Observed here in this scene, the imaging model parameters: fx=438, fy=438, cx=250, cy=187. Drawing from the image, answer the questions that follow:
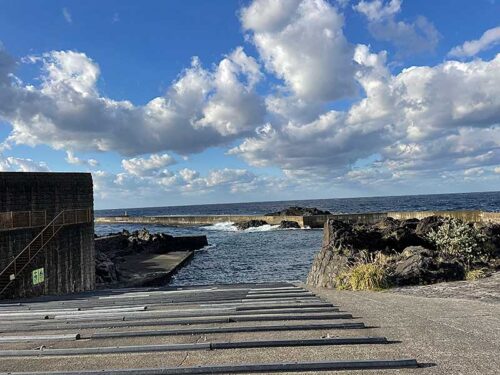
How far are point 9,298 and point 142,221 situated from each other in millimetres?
96458

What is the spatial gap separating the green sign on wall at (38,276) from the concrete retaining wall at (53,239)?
0.49 feet

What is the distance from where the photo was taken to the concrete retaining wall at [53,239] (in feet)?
50.1

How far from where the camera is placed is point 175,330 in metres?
6.57

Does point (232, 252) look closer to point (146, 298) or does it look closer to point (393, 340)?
point (146, 298)

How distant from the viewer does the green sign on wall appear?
1588cm

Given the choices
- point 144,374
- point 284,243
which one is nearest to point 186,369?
point 144,374

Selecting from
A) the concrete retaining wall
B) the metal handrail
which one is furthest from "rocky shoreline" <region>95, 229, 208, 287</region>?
the metal handrail

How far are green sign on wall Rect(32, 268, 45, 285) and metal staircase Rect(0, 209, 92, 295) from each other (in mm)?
631

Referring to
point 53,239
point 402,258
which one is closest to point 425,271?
point 402,258

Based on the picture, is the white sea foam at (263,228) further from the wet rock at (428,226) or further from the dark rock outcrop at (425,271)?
the dark rock outcrop at (425,271)

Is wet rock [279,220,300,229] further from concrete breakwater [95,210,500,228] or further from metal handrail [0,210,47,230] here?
metal handrail [0,210,47,230]

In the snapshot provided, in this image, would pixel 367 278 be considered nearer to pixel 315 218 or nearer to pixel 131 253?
pixel 131 253

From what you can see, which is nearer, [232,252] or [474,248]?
[474,248]

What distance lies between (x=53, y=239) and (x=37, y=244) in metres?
0.94
